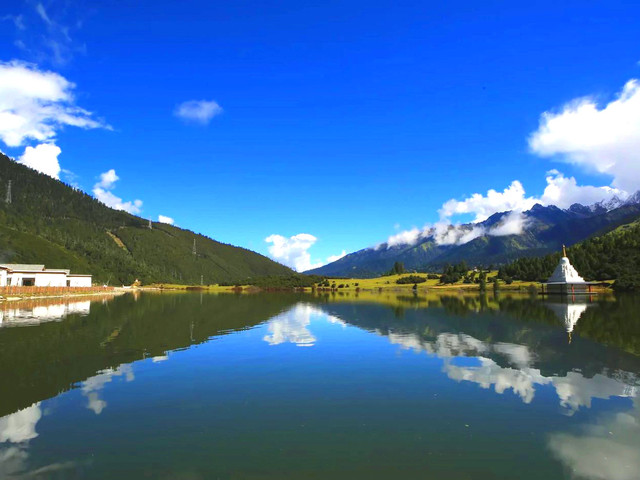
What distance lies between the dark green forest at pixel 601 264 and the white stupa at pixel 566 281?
32.0 feet

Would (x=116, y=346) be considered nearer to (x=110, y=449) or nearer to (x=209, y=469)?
(x=110, y=449)

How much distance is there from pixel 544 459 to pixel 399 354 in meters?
17.6

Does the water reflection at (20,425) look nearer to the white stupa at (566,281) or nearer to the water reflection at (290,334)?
the water reflection at (290,334)

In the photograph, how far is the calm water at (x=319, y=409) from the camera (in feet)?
39.1

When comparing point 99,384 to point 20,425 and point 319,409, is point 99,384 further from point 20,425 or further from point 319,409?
point 319,409

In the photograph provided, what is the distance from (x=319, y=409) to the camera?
1708cm

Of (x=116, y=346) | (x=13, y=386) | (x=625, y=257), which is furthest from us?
(x=625, y=257)

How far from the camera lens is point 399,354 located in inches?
1169

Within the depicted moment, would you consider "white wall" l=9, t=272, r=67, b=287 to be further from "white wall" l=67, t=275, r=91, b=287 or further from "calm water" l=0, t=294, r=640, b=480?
"calm water" l=0, t=294, r=640, b=480

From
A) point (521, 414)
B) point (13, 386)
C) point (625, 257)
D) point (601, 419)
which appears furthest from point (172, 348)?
point (625, 257)

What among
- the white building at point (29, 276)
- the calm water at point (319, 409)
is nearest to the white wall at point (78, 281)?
the white building at point (29, 276)

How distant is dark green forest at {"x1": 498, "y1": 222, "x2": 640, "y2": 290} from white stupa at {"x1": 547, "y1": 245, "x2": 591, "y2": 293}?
974 cm

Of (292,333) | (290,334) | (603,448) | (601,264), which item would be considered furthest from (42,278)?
(601,264)

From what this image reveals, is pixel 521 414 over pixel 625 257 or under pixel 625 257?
under
